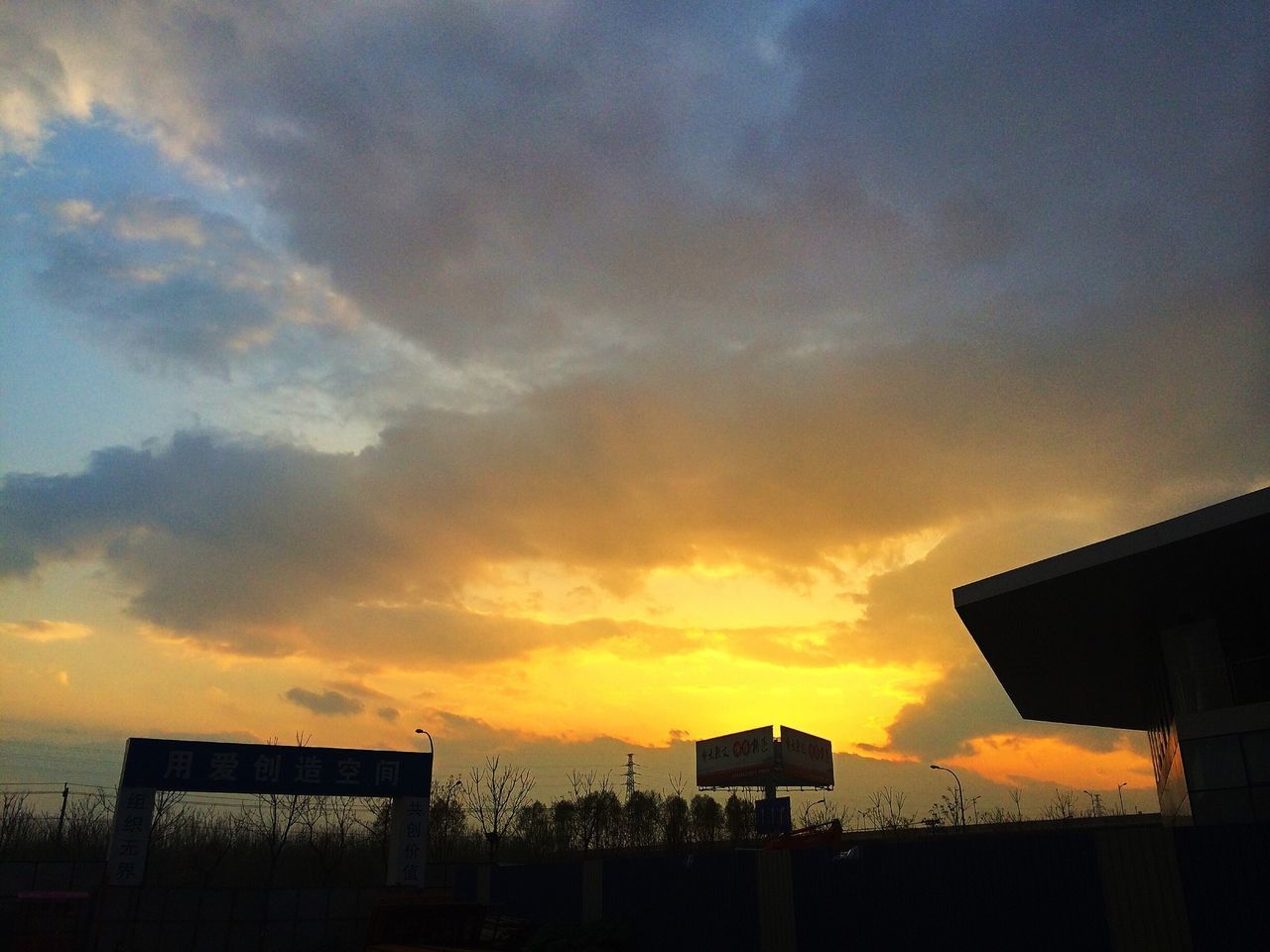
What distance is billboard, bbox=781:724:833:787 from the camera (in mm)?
98688

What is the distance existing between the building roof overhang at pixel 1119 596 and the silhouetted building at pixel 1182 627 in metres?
0.04

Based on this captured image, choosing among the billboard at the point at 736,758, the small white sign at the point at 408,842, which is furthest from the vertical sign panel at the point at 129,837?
the billboard at the point at 736,758

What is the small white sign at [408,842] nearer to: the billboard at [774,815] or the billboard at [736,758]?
the billboard at [774,815]

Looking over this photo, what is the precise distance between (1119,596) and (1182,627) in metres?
3.78

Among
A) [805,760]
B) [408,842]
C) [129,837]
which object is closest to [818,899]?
[408,842]

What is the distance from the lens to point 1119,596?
26.8 meters

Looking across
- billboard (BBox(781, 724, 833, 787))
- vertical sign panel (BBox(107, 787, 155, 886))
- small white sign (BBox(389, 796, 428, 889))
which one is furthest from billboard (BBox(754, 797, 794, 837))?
vertical sign panel (BBox(107, 787, 155, 886))

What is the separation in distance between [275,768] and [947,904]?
24981mm

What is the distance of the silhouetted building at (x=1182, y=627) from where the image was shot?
75.9 feet

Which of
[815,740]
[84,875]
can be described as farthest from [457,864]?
[815,740]

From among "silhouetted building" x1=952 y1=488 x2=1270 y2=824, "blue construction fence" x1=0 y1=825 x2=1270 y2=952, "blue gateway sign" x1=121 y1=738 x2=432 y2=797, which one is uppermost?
"silhouetted building" x1=952 y1=488 x2=1270 y2=824

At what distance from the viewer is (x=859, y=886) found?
22.2 m

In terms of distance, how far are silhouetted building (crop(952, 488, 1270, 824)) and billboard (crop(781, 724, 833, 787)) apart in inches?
2537

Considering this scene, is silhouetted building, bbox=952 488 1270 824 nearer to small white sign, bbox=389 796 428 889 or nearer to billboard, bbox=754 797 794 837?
small white sign, bbox=389 796 428 889
